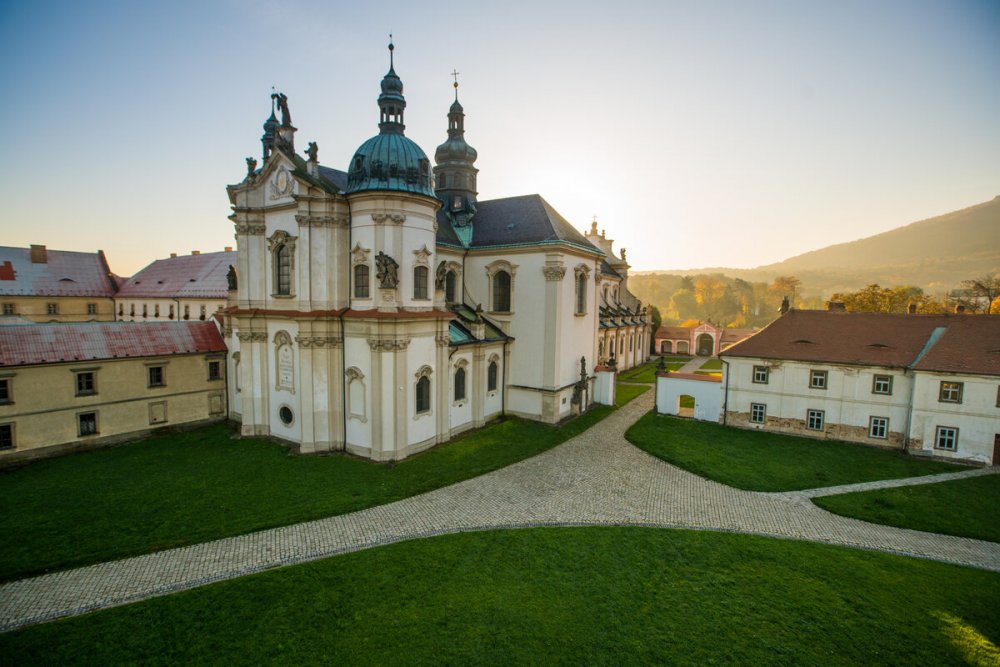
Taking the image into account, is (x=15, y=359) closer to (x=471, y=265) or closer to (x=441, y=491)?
(x=441, y=491)

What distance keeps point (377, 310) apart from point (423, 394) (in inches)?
184

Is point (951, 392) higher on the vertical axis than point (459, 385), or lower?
higher

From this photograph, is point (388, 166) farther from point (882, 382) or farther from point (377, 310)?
point (882, 382)

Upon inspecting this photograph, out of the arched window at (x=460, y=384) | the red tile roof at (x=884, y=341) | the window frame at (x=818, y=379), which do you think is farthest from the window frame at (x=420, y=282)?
the window frame at (x=818, y=379)

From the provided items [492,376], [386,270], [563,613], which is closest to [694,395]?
[492,376]

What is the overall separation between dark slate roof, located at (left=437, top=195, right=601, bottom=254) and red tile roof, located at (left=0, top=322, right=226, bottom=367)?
15.3 metres

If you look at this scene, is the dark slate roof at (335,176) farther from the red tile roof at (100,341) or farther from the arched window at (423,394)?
the red tile roof at (100,341)

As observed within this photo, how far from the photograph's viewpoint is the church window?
101 feet

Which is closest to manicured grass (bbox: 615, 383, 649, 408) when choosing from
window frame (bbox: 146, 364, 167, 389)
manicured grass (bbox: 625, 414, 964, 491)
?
manicured grass (bbox: 625, 414, 964, 491)

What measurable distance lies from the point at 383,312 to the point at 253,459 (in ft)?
29.6

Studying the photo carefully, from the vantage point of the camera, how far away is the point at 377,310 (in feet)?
71.1

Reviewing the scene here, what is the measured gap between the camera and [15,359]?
69.8 feet

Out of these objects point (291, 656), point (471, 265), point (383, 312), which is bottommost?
point (291, 656)

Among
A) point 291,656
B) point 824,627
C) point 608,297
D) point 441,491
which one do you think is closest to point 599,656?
point 824,627
